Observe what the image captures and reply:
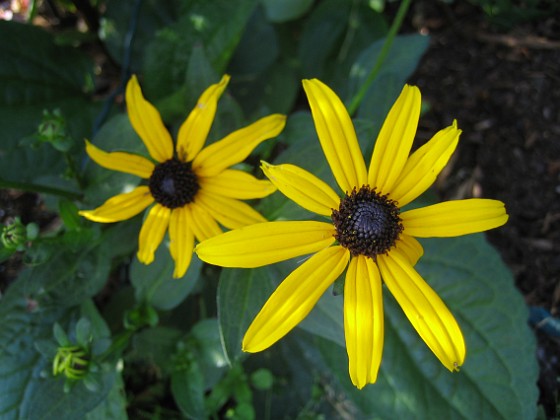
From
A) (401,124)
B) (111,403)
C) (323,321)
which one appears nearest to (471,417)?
(323,321)

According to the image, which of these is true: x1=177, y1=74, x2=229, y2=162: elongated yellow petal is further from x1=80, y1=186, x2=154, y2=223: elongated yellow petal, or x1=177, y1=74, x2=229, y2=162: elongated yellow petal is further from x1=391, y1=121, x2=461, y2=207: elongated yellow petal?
x1=391, y1=121, x2=461, y2=207: elongated yellow petal

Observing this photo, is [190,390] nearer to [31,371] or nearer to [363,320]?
[31,371]

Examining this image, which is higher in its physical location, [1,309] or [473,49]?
[473,49]

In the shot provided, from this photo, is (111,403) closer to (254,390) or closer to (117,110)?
(254,390)

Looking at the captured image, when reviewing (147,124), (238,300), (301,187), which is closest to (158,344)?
(238,300)

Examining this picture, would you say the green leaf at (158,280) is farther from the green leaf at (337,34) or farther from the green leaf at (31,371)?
the green leaf at (337,34)
